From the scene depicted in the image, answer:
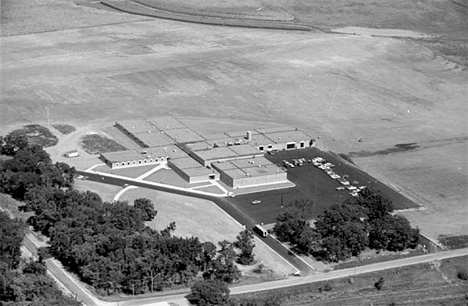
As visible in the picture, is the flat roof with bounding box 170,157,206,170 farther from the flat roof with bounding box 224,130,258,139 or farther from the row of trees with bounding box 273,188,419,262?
the row of trees with bounding box 273,188,419,262

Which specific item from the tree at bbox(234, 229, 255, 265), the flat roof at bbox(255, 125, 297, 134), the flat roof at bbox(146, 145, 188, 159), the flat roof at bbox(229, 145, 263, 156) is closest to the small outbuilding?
the flat roof at bbox(146, 145, 188, 159)

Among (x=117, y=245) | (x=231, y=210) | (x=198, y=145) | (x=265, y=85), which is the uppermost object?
(x=117, y=245)

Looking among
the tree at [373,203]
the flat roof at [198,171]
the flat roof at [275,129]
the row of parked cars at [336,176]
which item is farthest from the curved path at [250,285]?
the flat roof at [275,129]

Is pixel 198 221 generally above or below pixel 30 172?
below

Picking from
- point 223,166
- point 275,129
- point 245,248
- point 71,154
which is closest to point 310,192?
point 223,166

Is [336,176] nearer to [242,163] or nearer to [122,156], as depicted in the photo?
[242,163]

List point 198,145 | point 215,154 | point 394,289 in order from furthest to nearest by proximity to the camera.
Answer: point 198,145
point 215,154
point 394,289

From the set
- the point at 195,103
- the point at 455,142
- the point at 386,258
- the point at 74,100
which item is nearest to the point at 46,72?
the point at 74,100

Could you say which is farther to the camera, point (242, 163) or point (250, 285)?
point (242, 163)

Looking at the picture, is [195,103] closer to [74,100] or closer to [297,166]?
[74,100]
